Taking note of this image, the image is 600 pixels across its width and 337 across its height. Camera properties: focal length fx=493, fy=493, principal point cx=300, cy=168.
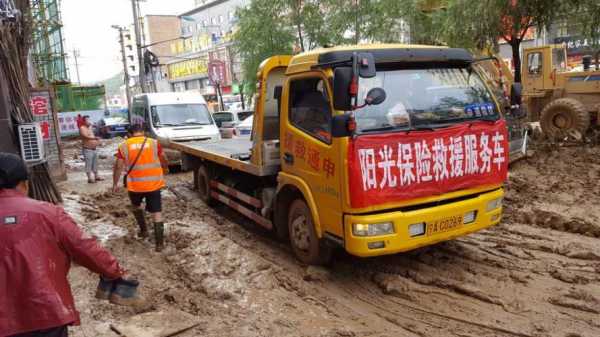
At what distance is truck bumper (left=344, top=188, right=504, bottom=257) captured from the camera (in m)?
4.32

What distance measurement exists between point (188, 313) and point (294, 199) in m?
1.80

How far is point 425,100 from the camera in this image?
470cm

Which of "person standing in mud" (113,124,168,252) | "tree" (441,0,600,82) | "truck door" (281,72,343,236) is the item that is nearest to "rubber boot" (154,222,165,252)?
"person standing in mud" (113,124,168,252)

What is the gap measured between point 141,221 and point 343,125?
3.55m

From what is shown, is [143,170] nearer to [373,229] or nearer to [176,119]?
[373,229]

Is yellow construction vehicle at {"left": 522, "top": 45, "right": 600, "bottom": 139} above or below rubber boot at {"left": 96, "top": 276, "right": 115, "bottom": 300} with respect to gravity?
above

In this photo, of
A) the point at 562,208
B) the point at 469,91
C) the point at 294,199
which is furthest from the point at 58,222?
the point at 562,208

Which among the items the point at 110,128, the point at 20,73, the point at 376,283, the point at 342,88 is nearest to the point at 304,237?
the point at 376,283

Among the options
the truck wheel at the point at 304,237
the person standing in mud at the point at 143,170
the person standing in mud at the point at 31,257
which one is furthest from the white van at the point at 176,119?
the person standing in mud at the point at 31,257

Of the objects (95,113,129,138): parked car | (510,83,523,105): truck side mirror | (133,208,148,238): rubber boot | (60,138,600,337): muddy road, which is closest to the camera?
(60,138,600,337): muddy road

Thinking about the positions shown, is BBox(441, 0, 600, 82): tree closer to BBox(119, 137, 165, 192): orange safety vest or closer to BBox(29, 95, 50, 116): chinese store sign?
BBox(119, 137, 165, 192): orange safety vest

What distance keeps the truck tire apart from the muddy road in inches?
202

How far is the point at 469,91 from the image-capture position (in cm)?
499

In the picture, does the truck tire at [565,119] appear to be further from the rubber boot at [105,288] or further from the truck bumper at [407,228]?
the rubber boot at [105,288]
